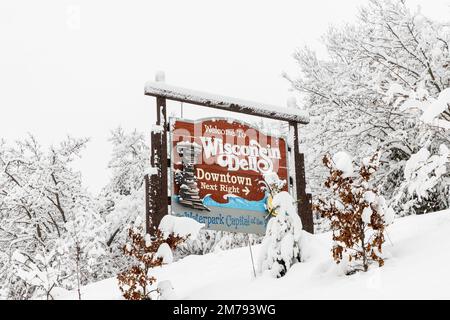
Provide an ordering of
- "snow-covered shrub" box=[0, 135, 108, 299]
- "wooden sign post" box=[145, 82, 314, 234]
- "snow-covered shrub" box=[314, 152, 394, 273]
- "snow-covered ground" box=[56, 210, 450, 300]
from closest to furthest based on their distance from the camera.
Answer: "snow-covered ground" box=[56, 210, 450, 300]
"snow-covered shrub" box=[314, 152, 394, 273]
"wooden sign post" box=[145, 82, 314, 234]
"snow-covered shrub" box=[0, 135, 108, 299]

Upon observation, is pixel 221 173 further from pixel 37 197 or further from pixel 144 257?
pixel 37 197

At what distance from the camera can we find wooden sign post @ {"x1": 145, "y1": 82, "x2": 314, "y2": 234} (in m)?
8.04

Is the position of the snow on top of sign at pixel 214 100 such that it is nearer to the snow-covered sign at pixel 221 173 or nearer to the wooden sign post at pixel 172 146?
the wooden sign post at pixel 172 146

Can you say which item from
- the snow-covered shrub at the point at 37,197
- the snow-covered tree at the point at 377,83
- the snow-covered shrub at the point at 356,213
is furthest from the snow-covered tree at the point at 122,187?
the snow-covered shrub at the point at 356,213

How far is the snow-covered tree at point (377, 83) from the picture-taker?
36.2 ft

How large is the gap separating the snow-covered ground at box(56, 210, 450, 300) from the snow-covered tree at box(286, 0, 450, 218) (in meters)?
4.60

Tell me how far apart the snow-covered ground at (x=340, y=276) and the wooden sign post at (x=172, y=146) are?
3.12 feet

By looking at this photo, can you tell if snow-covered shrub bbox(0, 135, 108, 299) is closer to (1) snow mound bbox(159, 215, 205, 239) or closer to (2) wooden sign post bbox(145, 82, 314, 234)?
(2) wooden sign post bbox(145, 82, 314, 234)

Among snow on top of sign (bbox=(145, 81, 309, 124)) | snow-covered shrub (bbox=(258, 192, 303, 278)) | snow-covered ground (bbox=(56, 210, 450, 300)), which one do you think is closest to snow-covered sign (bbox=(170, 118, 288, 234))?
snow on top of sign (bbox=(145, 81, 309, 124))

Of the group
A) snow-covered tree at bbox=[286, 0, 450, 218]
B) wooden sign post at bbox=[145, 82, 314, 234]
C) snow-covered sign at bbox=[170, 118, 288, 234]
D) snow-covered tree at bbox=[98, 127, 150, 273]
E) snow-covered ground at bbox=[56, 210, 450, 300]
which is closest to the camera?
snow-covered ground at bbox=[56, 210, 450, 300]

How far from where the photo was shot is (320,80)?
43.8ft

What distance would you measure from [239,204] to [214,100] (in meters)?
1.82

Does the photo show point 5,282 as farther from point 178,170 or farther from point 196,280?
point 196,280
